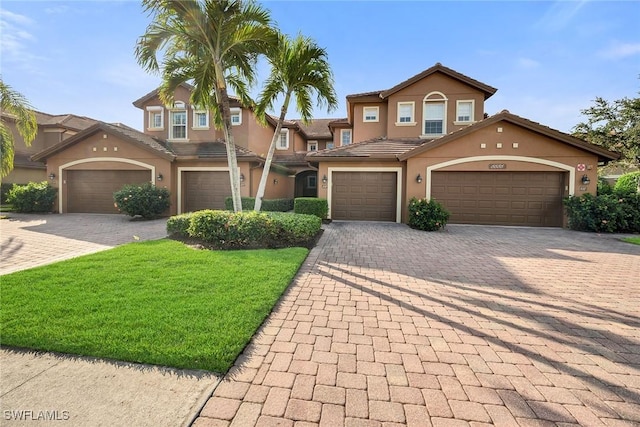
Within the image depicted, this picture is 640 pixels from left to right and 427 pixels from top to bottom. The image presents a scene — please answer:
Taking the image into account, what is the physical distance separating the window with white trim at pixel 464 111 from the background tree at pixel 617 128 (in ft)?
28.4

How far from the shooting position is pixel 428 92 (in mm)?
15070

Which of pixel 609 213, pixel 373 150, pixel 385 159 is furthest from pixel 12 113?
pixel 609 213

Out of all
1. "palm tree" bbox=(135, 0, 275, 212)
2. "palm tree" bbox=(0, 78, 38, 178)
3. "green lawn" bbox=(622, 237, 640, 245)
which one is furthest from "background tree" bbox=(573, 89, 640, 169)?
"palm tree" bbox=(0, 78, 38, 178)

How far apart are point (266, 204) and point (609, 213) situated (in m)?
14.2

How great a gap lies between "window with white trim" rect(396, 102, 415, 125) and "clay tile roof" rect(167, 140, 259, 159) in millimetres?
8076

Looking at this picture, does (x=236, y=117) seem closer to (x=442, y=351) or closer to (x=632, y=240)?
(x=442, y=351)

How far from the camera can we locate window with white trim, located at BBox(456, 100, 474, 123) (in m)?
14.9

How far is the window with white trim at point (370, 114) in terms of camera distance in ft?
54.6

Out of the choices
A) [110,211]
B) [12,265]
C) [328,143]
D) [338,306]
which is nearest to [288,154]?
[328,143]

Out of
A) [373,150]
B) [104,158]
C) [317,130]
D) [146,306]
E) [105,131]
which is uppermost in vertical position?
[317,130]

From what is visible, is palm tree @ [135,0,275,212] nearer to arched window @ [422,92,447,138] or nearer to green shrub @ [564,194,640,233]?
arched window @ [422,92,447,138]

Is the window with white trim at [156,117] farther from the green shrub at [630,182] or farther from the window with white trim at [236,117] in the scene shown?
the green shrub at [630,182]

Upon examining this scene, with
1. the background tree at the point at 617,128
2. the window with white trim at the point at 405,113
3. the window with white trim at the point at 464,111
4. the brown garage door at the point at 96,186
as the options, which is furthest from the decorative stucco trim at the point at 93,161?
the background tree at the point at 617,128

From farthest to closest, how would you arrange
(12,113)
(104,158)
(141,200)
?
(104,158)
(141,200)
(12,113)
